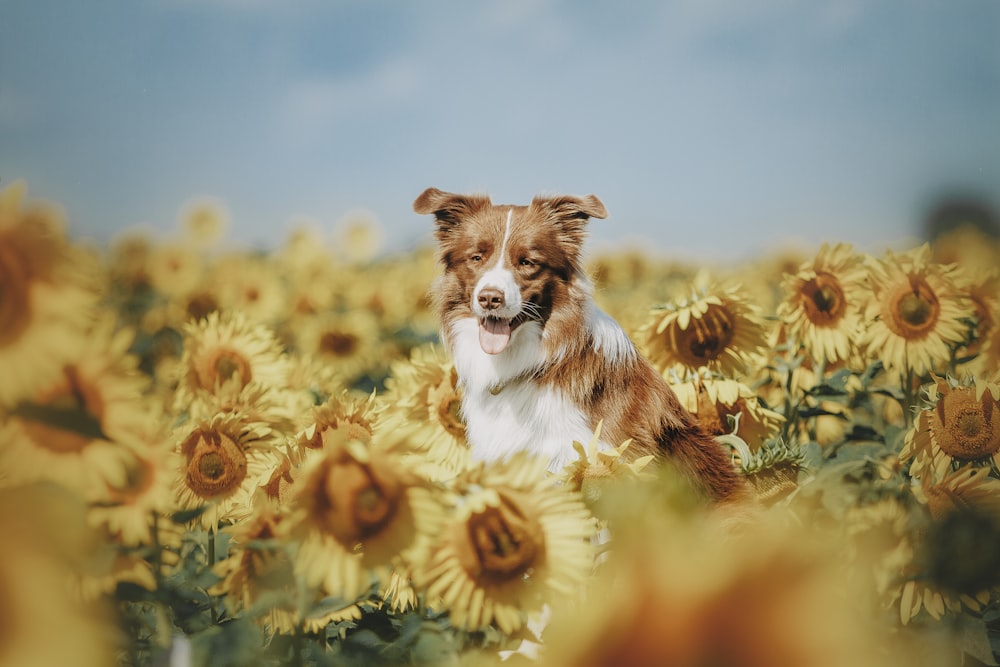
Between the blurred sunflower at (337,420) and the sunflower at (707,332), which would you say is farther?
the sunflower at (707,332)

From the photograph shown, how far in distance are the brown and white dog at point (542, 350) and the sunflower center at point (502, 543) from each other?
65.5 inches

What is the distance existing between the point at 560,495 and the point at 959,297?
8.84ft

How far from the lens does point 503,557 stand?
102cm

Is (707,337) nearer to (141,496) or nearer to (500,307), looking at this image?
(500,307)

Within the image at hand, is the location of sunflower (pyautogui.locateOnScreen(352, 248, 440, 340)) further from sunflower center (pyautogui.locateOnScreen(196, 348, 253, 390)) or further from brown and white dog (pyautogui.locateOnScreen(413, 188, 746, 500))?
sunflower center (pyautogui.locateOnScreen(196, 348, 253, 390))

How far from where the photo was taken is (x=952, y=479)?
4.99 ft

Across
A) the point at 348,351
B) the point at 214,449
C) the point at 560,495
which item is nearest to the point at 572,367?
the point at 214,449

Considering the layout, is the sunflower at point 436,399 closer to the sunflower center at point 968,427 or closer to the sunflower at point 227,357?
the sunflower at point 227,357

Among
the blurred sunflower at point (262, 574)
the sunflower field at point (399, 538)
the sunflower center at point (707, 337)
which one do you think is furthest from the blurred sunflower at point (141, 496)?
the sunflower center at point (707, 337)

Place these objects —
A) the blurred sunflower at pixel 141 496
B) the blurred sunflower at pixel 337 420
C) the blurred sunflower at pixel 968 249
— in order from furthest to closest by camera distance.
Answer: the blurred sunflower at pixel 968 249 → the blurred sunflower at pixel 337 420 → the blurred sunflower at pixel 141 496

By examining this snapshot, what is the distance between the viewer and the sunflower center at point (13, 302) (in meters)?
0.75

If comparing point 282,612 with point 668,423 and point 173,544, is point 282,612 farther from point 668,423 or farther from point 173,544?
point 668,423

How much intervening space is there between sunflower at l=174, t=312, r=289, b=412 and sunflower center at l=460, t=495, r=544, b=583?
2189mm

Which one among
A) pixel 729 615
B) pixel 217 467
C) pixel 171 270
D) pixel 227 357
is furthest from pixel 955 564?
pixel 171 270
